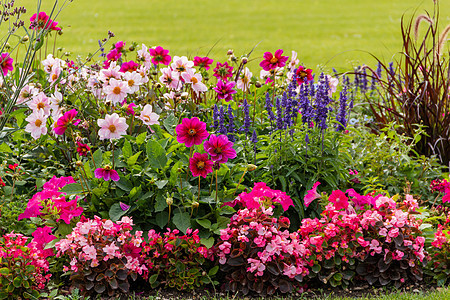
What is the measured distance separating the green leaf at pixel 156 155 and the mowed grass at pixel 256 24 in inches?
350

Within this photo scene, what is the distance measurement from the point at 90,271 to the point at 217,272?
776 millimetres

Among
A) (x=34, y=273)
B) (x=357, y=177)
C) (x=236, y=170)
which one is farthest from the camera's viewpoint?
(x=357, y=177)

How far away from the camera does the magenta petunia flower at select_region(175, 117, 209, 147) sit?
2.90 meters

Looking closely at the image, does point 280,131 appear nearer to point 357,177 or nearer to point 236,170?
point 236,170

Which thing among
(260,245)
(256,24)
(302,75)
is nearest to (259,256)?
(260,245)

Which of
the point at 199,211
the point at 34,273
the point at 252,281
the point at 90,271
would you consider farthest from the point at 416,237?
the point at 34,273

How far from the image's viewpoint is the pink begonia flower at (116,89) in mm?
3398

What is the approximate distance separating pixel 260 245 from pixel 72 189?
1166 millimetres

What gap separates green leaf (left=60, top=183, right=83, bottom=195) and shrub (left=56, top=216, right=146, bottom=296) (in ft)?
1.00

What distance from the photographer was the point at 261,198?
10.4ft

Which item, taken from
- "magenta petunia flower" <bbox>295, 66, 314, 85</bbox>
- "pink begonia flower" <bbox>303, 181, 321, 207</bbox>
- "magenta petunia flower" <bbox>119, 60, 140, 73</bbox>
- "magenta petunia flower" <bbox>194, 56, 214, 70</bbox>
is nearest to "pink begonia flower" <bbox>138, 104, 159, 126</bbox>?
"magenta petunia flower" <bbox>119, 60, 140, 73</bbox>

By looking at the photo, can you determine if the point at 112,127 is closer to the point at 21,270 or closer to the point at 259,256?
the point at 21,270

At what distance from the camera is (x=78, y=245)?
2.93m

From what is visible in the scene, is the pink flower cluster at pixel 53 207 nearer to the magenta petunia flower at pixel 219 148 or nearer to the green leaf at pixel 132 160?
the green leaf at pixel 132 160
